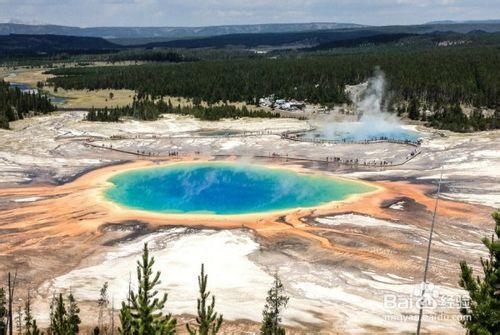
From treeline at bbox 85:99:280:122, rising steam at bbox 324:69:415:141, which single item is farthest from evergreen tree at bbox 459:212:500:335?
treeline at bbox 85:99:280:122

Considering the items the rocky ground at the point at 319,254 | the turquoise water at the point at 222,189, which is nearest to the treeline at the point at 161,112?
the rocky ground at the point at 319,254

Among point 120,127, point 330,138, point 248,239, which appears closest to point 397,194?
point 248,239

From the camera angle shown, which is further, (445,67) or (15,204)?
(445,67)

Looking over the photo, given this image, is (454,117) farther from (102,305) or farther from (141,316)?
(141,316)

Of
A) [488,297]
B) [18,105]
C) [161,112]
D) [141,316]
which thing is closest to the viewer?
[141,316]

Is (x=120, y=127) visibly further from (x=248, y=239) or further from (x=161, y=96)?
(x=248, y=239)

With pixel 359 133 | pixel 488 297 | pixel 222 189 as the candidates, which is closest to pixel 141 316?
pixel 488 297
